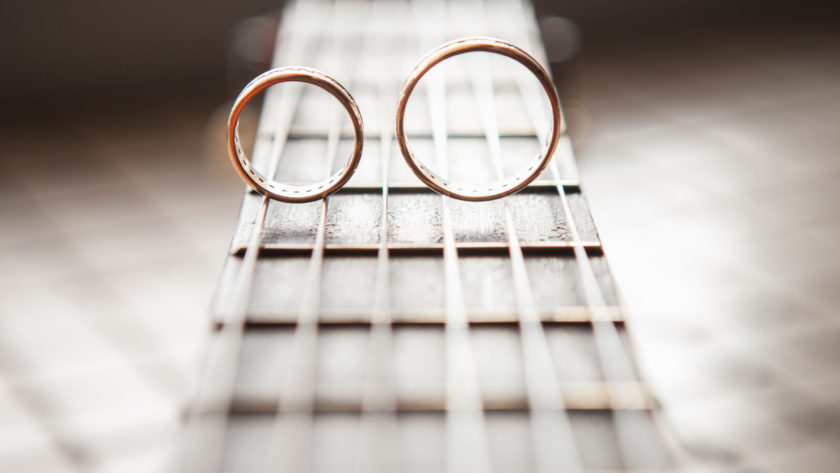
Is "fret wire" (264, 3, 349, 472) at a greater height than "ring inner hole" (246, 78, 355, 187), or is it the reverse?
"ring inner hole" (246, 78, 355, 187)

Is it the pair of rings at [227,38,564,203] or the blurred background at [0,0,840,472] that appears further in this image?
the blurred background at [0,0,840,472]

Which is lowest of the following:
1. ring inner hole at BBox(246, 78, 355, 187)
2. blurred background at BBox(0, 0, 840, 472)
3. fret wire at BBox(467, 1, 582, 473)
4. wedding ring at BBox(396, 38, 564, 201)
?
fret wire at BBox(467, 1, 582, 473)

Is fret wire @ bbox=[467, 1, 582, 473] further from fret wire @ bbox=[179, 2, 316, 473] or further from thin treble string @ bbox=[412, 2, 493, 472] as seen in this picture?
fret wire @ bbox=[179, 2, 316, 473]

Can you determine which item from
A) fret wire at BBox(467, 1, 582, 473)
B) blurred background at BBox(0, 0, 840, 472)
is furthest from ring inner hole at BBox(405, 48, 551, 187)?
blurred background at BBox(0, 0, 840, 472)

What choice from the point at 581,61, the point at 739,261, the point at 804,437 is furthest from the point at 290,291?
the point at 581,61

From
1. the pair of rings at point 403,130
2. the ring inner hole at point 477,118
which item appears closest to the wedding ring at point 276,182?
the pair of rings at point 403,130

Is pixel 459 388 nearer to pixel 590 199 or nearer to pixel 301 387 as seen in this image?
pixel 301 387

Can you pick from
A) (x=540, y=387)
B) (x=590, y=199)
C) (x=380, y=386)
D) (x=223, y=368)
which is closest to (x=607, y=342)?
(x=540, y=387)
